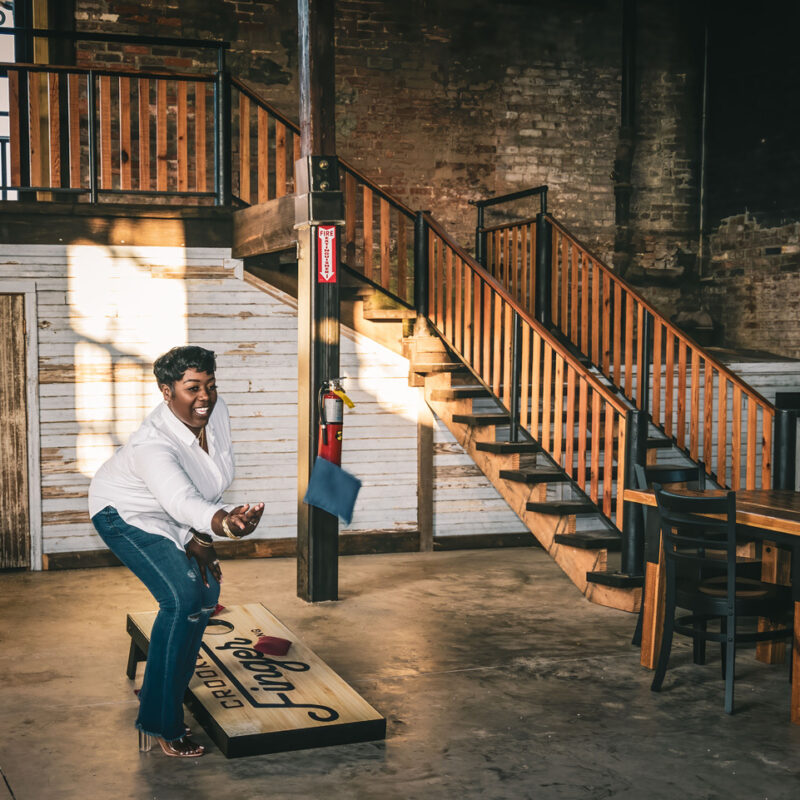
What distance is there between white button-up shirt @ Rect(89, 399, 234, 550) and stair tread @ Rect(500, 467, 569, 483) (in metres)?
3.32

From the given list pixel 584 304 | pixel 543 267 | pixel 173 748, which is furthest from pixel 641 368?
pixel 173 748

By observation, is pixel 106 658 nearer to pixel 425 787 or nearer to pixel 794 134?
pixel 425 787

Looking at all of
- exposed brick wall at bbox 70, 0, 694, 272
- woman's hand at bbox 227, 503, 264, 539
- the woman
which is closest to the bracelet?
woman's hand at bbox 227, 503, 264, 539

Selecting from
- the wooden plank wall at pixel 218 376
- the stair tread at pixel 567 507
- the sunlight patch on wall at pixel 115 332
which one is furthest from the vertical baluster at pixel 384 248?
the stair tread at pixel 567 507

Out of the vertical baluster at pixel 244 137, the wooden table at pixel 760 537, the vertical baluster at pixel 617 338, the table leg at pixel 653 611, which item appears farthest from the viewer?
the vertical baluster at pixel 617 338

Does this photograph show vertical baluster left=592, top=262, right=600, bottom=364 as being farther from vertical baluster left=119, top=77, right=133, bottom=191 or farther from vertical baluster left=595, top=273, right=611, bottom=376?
vertical baluster left=119, top=77, right=133, bottom=191

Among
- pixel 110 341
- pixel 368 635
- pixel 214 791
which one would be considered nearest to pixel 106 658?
pixel 368 635

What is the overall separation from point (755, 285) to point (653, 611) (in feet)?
19.0

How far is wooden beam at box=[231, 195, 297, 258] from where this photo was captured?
682 centimetres

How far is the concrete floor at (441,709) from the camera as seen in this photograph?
151 inches

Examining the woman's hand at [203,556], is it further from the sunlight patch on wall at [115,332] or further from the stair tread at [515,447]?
the sunlight patch on wall at [115,332]

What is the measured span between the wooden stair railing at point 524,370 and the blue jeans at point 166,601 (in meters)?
3.30

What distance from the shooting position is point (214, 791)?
375 centimetres

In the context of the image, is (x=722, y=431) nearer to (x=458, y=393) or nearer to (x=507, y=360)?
(x=507, y=360)
